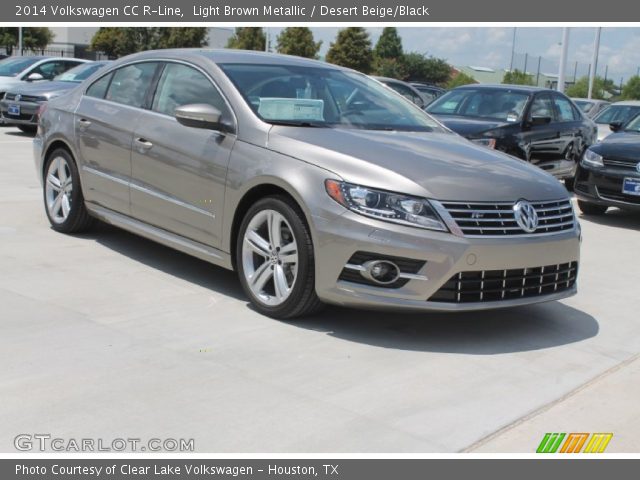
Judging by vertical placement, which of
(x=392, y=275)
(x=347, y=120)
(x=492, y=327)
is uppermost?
(x=347, y=120)

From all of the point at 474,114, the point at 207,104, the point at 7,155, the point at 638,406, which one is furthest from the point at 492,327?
the point at 7,155

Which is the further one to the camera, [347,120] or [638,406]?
[347,120]

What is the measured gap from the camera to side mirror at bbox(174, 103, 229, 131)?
5391mm

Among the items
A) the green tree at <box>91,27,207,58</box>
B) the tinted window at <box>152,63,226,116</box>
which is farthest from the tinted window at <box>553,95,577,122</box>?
the green tree at <box>91,27,207,58</box>

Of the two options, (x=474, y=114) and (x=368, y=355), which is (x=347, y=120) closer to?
(x=368, y=355)

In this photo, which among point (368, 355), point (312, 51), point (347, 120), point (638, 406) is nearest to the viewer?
point (638, 406)

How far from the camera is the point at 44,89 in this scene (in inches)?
602

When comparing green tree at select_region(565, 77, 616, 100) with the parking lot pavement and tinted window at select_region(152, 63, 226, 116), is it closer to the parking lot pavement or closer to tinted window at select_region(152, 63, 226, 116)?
tinted window at select_region(152, 63, 226, 116)

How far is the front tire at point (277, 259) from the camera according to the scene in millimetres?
4898

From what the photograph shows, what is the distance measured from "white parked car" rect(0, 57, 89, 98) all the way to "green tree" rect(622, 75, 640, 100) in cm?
3593

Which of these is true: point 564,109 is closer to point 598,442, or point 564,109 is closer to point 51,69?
point 598,442

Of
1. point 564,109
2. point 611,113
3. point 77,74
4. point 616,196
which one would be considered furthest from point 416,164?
point 611,113
